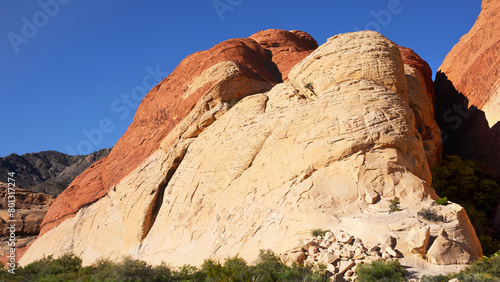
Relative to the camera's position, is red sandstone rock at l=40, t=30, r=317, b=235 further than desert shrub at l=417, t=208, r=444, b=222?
Yes

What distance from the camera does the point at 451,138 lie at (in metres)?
30.7

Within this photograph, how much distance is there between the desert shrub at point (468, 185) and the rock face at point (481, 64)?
3266 millimetres

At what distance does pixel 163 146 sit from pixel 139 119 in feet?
20.0

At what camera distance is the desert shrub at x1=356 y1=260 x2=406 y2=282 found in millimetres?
11195

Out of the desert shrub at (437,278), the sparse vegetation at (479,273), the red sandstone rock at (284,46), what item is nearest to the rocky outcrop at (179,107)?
the red sandstone rock at (284,46)

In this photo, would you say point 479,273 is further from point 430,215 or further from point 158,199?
point 158,199

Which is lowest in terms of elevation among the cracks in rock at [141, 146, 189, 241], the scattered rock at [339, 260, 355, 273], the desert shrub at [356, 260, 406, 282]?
the desert shrub at [356, 260, 406, 282]

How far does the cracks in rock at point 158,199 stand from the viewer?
22.2m

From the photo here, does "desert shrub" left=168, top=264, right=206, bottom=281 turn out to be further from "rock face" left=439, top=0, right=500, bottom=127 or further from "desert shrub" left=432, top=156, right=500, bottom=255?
"rock face" left=439, top=0, right=500, bottom=127

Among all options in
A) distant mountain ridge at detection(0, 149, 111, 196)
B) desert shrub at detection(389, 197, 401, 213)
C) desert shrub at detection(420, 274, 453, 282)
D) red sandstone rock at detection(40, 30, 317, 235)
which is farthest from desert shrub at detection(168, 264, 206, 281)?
distant mountain ridge at detection(0, 149, 111, 196)

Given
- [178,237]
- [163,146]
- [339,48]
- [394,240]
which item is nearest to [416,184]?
[394,240]

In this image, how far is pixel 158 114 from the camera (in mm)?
28141

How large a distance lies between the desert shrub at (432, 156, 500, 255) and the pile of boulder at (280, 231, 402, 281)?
12492 millimetres

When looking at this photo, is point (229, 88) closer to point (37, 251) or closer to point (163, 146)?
point (163, 146)
